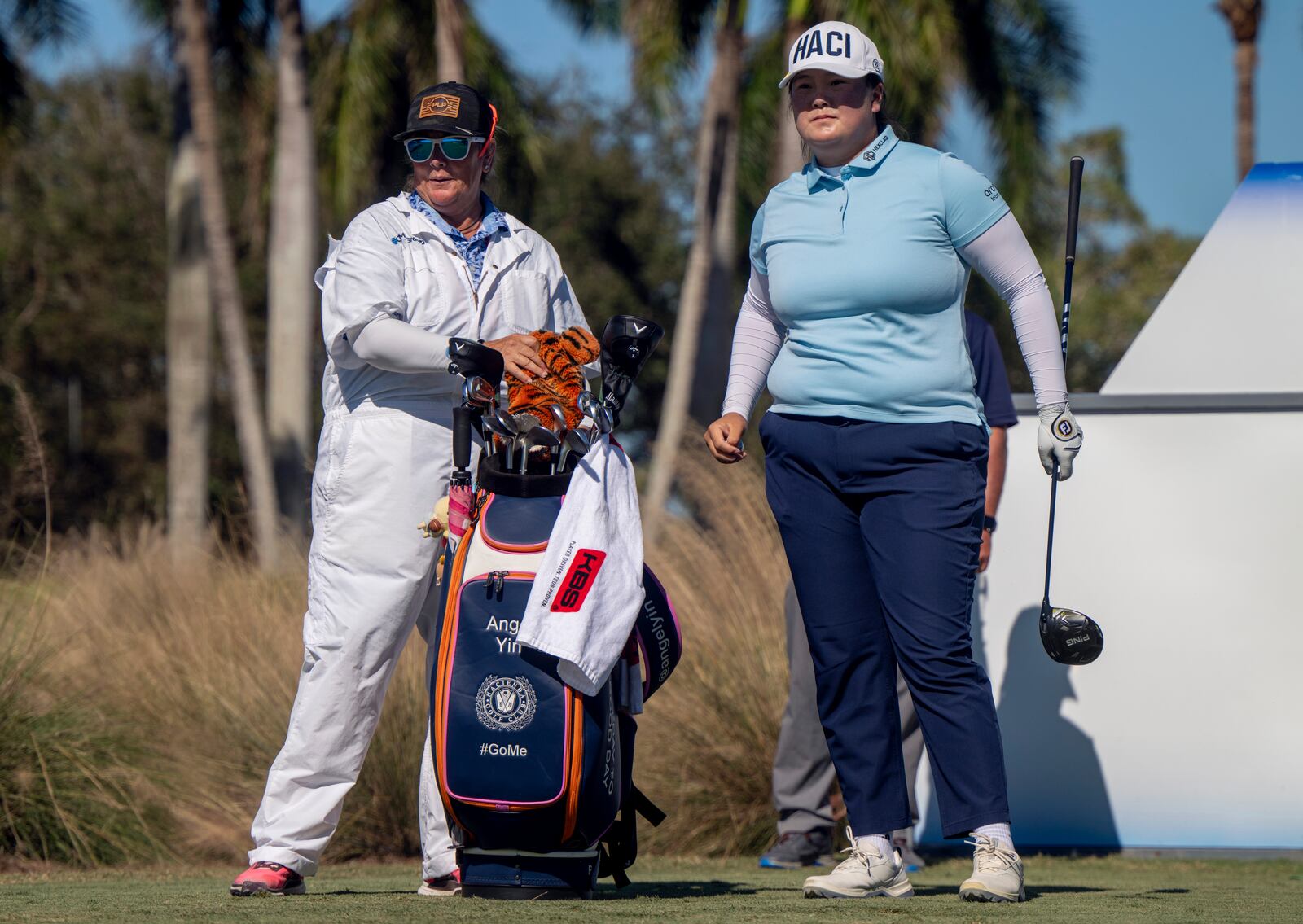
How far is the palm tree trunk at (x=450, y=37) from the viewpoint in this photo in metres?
18.9

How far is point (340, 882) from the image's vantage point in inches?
205

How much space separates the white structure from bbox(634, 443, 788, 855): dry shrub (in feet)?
2.20

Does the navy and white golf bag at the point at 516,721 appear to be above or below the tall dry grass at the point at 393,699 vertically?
above

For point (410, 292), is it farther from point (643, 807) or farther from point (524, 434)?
point (643, 807)

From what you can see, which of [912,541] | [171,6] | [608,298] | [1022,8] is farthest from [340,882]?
[608,298]

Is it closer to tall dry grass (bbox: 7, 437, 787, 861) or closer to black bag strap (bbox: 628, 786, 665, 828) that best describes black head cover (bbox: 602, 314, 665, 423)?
black bag strap (bbox: 628, 786, 665, 828)

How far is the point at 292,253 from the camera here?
1972cm

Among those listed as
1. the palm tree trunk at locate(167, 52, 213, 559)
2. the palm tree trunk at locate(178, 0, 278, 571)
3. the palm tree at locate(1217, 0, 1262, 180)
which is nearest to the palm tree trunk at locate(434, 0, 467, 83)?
the palm tree trunk at locate(178, 0, 278, 571)

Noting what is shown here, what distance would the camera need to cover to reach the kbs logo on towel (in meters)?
4.20

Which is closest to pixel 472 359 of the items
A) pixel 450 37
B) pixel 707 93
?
pixel 450 37

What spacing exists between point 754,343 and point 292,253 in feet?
51.1

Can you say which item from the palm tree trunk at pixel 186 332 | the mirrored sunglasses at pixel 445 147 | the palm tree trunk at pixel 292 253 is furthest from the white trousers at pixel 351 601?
the palm tree trunk at pixel 186 332

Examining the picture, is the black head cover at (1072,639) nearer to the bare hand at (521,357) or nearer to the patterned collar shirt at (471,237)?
the bare hand at (521,357)

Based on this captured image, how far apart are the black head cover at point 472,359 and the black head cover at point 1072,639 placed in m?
1.47
